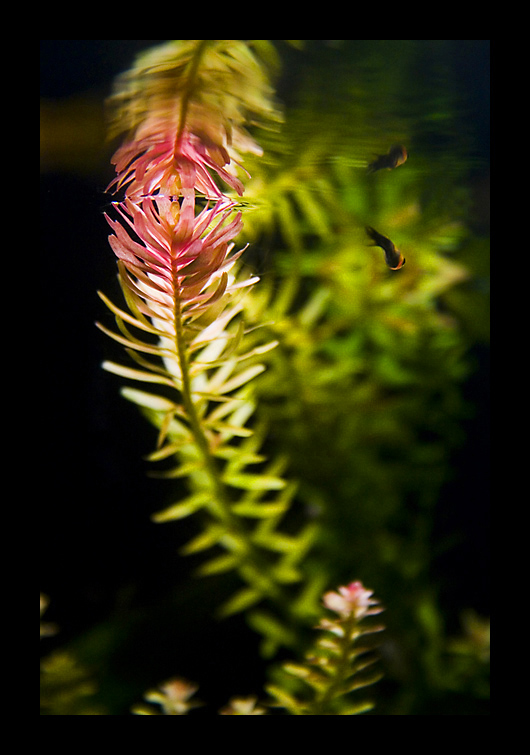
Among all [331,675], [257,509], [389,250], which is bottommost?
[331,675]

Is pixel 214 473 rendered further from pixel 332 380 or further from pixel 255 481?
pixel 332 380

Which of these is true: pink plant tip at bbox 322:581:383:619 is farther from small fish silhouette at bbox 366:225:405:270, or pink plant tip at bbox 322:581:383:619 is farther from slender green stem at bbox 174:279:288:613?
small fish silhouette at bbox 366:225:405:270

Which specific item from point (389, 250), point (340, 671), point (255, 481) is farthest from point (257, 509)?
point (389, 250)

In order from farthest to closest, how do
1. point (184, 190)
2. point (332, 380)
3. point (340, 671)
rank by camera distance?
1. point (332, 380)
2. point (340, 671)
3. point (184, 190)

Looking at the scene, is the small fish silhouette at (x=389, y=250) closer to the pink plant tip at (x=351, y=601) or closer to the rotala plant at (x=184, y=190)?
the rotala plant at (x=184, y=190)

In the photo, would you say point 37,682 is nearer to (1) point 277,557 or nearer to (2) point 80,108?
(1) point 277,557

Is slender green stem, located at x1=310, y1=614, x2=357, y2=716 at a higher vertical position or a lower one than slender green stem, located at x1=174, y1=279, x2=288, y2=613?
lower

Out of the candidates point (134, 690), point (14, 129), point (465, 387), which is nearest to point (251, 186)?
point (14, 129)

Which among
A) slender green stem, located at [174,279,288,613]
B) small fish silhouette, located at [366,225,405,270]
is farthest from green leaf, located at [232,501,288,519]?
small fish silhouette, located at [366,225,405,270]

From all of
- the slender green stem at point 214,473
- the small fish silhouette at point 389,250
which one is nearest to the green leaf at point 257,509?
the slender green stem at point 214,473
